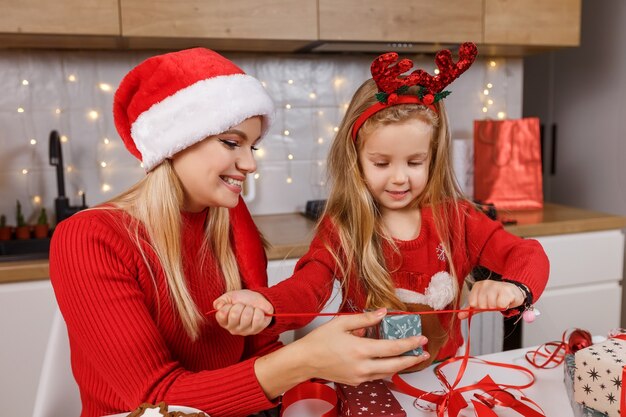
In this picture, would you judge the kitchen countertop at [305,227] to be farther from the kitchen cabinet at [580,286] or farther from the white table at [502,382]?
the white table at [502,382]

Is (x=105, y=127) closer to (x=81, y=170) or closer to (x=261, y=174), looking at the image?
(x=81, y=170)

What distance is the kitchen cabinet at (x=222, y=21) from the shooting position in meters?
1.87

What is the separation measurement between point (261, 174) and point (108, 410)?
1499 millimetres

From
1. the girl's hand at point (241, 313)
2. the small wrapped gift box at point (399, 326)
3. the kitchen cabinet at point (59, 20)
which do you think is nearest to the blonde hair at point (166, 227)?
the girl's hand at point (241, 313)

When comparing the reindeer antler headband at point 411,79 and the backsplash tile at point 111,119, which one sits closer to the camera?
the reindeer antler headband at point 411,79

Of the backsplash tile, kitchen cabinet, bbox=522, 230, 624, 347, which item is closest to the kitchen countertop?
kitchen cabinet, bbox=522, 230, 624, 347

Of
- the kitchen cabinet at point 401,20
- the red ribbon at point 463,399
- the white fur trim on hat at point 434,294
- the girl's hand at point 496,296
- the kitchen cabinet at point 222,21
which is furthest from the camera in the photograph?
the kitchen cabinet at point 401,20

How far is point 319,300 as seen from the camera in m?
1.14

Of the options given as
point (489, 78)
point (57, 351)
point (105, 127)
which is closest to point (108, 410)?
point (57, 351)

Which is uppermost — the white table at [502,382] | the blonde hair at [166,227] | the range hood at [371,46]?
the range hood at [371,46]

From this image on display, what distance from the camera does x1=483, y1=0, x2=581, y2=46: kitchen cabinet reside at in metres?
2.22

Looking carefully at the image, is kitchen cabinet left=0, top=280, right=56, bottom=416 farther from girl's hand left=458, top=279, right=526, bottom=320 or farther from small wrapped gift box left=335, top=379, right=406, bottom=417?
girl's hand left=458, top=279, right=526, bottom=320

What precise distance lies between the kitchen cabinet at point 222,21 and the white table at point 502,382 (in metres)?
1.34

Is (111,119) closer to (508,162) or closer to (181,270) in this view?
(181,270)
